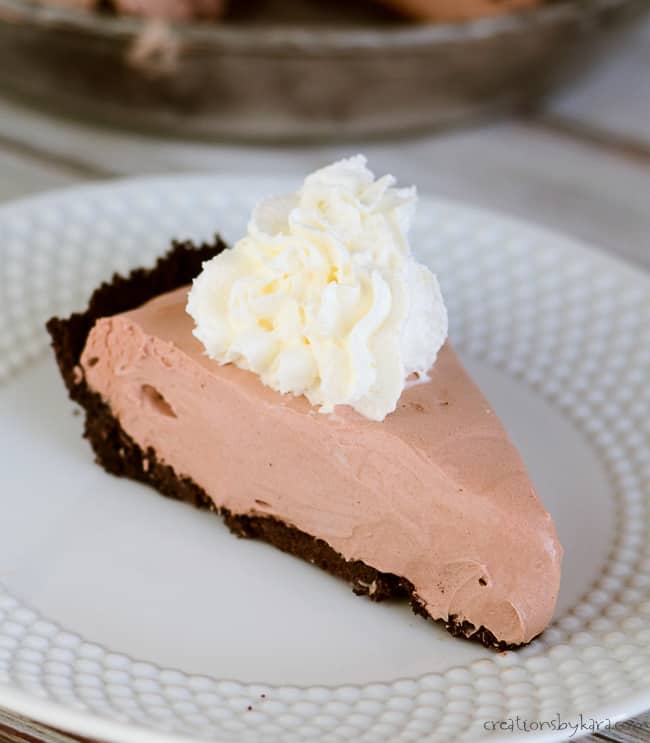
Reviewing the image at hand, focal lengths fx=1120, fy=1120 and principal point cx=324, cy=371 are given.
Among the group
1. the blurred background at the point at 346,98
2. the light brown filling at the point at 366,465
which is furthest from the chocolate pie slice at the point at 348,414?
the blurred background at the point at 346,98

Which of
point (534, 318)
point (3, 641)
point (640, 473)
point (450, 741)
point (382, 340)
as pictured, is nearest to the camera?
point (450, 741)

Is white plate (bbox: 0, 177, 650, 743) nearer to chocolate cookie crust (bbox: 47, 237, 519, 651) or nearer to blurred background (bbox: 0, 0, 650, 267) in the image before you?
chocolate cookie crust (bbox: 47, 237, 519, 651)

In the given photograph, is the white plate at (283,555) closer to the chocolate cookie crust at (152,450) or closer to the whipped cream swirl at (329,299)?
the chocolate cookie crust at (152,450)

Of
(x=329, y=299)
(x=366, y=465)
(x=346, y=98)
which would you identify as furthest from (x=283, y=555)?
(x=346, y=98)

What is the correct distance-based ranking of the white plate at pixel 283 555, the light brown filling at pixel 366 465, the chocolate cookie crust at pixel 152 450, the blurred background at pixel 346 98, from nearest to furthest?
the white plate at pixel 283 555
the light brown filling at pixel 366 465
the chocolate cookie crust at pixel 152 450
the blurred background at pixel 346 98

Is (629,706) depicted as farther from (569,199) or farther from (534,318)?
(569,199)

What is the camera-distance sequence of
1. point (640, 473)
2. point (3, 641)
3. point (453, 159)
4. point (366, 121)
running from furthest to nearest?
point (453, 159) < point (366, 121) < point (640, 473) < point (3, 641)

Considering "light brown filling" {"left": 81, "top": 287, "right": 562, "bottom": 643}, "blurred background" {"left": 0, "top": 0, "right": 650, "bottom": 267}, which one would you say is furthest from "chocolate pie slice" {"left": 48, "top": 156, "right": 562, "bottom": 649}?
"blurred background" {"left": 0, "top": 0, "right": 650, "bottom": 267}

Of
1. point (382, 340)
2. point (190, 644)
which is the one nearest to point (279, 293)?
point (382, 340)
